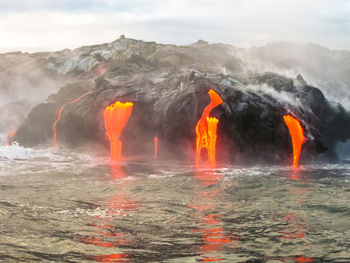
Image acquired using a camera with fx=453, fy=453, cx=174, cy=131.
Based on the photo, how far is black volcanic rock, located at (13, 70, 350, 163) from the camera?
26.9 meters

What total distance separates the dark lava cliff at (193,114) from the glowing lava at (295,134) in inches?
12.7

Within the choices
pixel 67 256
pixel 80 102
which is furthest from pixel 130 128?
pixel 67 256

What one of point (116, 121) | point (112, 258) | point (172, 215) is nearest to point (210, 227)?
point (172, 215)

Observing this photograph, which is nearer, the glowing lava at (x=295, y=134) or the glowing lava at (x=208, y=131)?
the glowing lava at (x=208, y=131)

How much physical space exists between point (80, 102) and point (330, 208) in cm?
2132

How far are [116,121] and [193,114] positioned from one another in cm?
547

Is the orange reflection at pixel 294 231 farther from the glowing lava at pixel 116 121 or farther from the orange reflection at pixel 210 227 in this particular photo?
the glowing lava at pixel 116 121

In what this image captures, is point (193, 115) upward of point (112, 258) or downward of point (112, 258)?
upward

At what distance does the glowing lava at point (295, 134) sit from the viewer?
88.7ft

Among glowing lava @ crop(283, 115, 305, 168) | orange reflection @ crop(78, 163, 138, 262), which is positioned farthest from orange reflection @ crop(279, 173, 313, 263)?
glowing lava @ crop(283, 115, 305, 168)

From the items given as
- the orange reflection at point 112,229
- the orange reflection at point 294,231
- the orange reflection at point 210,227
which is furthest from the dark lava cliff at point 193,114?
the orange reflection at point 294,231

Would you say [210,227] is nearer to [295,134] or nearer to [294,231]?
[294,231]

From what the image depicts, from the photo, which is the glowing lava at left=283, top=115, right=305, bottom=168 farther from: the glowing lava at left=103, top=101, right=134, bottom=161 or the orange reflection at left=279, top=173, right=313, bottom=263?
the orange reflection at left=279, top=173, right=313, bottom=263

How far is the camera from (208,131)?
88.7 feet
